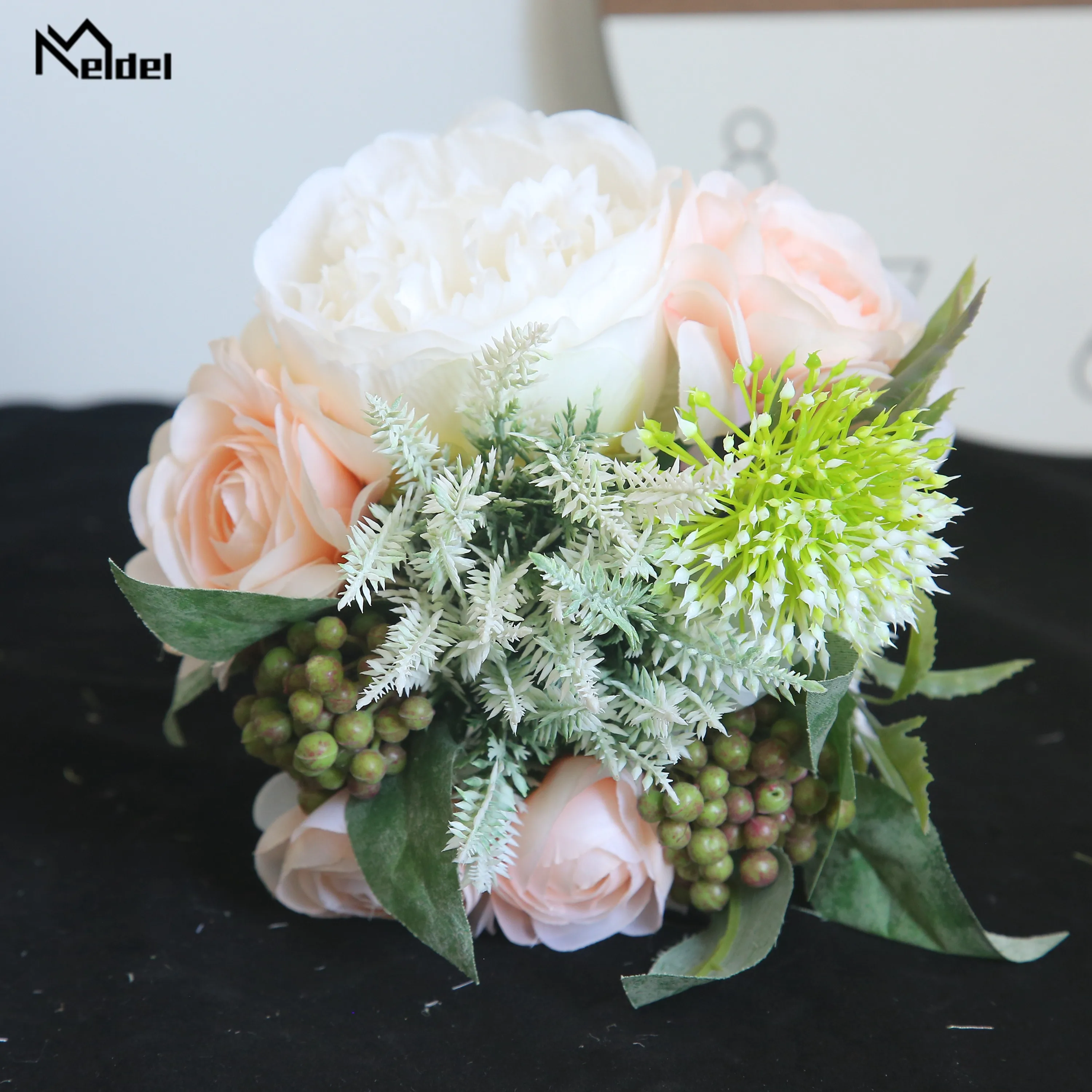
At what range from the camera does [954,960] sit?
15.9 inches

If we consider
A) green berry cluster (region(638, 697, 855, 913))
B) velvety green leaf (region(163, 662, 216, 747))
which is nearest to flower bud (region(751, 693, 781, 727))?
green berry cluster (region(638, 697, 855, 913))

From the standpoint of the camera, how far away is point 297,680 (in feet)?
1.14

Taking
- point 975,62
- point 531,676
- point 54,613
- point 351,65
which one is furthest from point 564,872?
point 975,62

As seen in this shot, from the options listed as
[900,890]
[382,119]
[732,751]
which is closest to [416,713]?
[732,751]

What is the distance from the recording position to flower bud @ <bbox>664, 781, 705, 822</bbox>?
35cm

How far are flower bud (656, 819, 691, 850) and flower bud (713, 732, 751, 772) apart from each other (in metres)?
0.03

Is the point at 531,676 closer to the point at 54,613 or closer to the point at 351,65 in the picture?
the point at 54,613

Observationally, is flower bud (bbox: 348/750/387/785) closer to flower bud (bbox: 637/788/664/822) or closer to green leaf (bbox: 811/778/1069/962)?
flower bud (bbox: 637/788/664/822)

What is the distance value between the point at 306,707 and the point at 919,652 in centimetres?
24

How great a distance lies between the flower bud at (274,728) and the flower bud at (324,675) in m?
0.02

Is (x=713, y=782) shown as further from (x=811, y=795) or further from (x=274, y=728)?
(x=274, y=728)

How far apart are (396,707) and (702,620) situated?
11 centimetres

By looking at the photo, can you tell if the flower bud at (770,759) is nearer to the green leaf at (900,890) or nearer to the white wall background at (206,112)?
the green leaf at (900,890)

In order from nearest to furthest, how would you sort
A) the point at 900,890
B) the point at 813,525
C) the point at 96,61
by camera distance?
1. the point at 813,525
2. the point at 900,890
3. the point at 96,61
